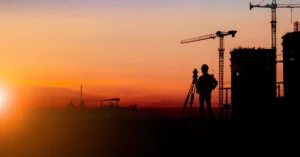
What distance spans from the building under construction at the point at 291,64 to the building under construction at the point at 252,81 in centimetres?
631

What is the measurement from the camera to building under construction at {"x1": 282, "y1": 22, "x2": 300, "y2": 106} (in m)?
120

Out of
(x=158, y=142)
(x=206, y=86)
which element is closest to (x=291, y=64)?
(x=206, y=86)

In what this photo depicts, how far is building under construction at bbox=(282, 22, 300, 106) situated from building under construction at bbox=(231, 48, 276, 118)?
6.31 meters

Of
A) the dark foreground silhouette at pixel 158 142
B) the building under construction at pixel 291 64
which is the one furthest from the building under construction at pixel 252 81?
the dark foreground silhouette at pixel 158 142

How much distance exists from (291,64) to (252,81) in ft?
36.8

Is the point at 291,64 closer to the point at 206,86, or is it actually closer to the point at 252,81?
the point at 252,81

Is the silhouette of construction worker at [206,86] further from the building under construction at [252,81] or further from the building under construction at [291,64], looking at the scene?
the building under construction at [252,81]

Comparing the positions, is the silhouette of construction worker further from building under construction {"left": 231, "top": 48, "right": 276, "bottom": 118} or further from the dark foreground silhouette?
building under construction {"left": 231, "top": 48, "right": 276, "bottom": 118}

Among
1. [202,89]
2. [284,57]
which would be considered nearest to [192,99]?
[202,89]

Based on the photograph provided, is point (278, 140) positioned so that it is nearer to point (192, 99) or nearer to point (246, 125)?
point (246, 125)

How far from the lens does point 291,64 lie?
406ft

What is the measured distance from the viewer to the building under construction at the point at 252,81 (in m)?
130

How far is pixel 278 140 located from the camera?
15211mm

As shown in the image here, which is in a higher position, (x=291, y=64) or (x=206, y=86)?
(x=291, y=64)
